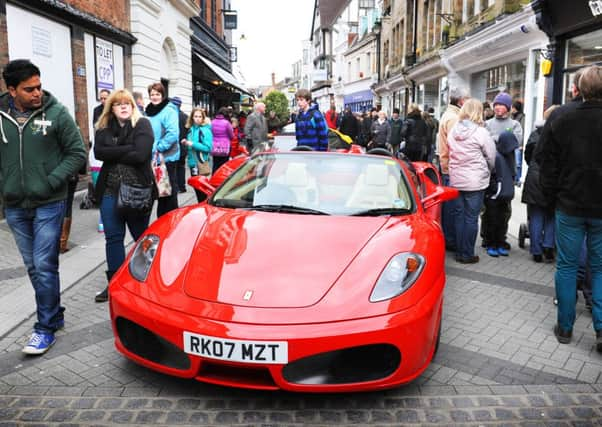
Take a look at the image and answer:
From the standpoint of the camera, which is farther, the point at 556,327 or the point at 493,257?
the point at 493,257

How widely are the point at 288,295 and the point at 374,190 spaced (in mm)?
1481

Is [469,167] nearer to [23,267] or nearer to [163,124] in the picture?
[163,124]

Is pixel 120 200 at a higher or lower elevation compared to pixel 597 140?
lower

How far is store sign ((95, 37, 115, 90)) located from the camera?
13.0 meters

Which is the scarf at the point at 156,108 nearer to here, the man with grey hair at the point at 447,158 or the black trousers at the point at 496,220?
the man with grey hair at the point at 447,158

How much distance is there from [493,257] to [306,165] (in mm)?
3106

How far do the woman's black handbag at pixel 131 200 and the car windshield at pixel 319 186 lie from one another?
71cm

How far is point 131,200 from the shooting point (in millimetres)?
4660

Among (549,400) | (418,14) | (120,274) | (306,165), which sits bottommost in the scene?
(549,400)

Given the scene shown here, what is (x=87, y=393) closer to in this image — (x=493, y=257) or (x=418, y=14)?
(x=493, y=257)

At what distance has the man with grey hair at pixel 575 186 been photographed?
379 centimetres

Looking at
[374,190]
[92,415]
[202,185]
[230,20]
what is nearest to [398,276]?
[374,190]

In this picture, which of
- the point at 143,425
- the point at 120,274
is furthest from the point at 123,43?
the point at 143,425

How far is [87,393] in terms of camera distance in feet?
10.6
